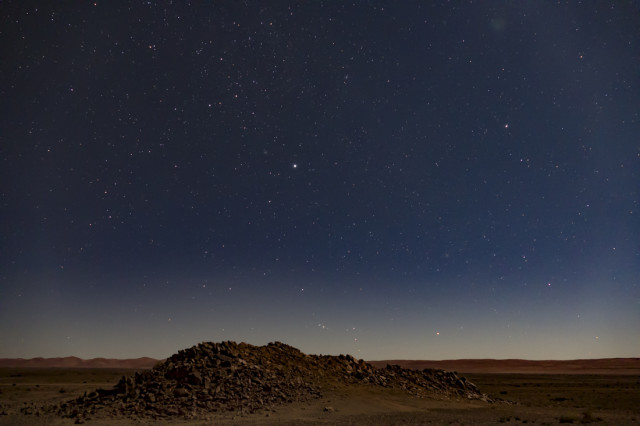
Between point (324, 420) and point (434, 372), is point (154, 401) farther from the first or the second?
point (434, 372)

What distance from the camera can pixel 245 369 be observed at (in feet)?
83.8

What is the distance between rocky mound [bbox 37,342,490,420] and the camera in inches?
862

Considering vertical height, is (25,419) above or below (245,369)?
below

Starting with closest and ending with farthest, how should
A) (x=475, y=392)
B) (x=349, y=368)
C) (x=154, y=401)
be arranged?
(x=154, y=401), (x=349, y=368), (x=475, y=392)

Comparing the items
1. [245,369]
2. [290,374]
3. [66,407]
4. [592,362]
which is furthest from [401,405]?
[592,362]

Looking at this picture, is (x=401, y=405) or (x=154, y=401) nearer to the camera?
(x=154, y=401)

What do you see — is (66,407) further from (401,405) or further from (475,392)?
(475,392)

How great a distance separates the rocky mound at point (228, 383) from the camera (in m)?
21.9

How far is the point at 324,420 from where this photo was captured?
1997 cm

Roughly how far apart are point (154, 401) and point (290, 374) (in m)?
7.74

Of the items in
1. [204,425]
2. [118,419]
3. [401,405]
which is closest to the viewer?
[204,425]

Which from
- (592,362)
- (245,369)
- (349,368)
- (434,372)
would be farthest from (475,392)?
(592,362)

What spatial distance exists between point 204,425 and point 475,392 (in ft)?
72.1

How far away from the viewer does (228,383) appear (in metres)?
24.0
